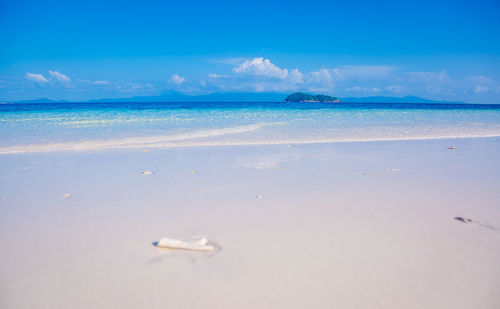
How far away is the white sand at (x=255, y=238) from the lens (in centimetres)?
190

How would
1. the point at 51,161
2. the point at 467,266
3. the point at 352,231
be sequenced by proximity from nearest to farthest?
the point at 467,266 → the point at 352,231 → the point at 51,161

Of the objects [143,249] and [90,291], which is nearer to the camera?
[90,291]

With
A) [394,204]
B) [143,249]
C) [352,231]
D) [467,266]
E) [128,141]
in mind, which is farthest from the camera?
[128,141]

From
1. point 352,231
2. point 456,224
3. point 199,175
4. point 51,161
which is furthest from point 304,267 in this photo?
point 51,161

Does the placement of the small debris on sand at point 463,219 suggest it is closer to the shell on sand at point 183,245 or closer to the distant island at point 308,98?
the shell on sand at point 183,245

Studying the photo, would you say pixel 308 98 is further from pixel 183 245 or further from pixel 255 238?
pixel 183 245

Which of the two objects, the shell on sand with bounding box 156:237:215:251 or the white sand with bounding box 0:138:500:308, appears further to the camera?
the shell on sand with bounding box 156:237:215:251

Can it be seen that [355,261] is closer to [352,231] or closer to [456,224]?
[352,231]

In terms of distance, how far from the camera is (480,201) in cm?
350

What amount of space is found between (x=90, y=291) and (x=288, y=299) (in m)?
1.25

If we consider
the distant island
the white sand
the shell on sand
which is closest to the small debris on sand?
the white sand

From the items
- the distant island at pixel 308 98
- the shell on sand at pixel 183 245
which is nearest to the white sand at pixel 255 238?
the shell on sand at pixel 183 245

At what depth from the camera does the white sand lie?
1902 millimetres

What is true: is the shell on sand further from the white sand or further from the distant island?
the distant island
